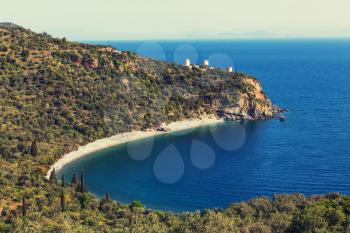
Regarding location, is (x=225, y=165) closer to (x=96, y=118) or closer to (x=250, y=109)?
(x=96, y=118)

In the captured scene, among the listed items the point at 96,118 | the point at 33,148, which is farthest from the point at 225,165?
the point at 96,118

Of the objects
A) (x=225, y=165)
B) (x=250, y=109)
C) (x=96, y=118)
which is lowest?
(x=225, y=165)

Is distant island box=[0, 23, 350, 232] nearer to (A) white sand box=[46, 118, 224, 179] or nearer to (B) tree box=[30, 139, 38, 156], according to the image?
(B) tree box=[30, 139, 38, 156]

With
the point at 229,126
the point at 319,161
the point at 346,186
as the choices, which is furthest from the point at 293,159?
the point at 229,126

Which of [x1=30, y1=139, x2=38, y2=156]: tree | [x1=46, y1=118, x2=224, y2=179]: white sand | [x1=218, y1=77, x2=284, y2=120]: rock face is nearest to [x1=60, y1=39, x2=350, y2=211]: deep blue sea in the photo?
[x1=46, y1=118, x2=224, y2=179]: white sand

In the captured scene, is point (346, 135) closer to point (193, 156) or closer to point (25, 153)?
point (193, 156)

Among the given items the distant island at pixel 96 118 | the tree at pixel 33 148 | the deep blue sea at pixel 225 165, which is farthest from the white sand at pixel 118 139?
the tree at pixel 33 148

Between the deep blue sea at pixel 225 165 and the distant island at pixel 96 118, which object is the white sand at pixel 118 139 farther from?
the deep blue sea at pixel 225 165
